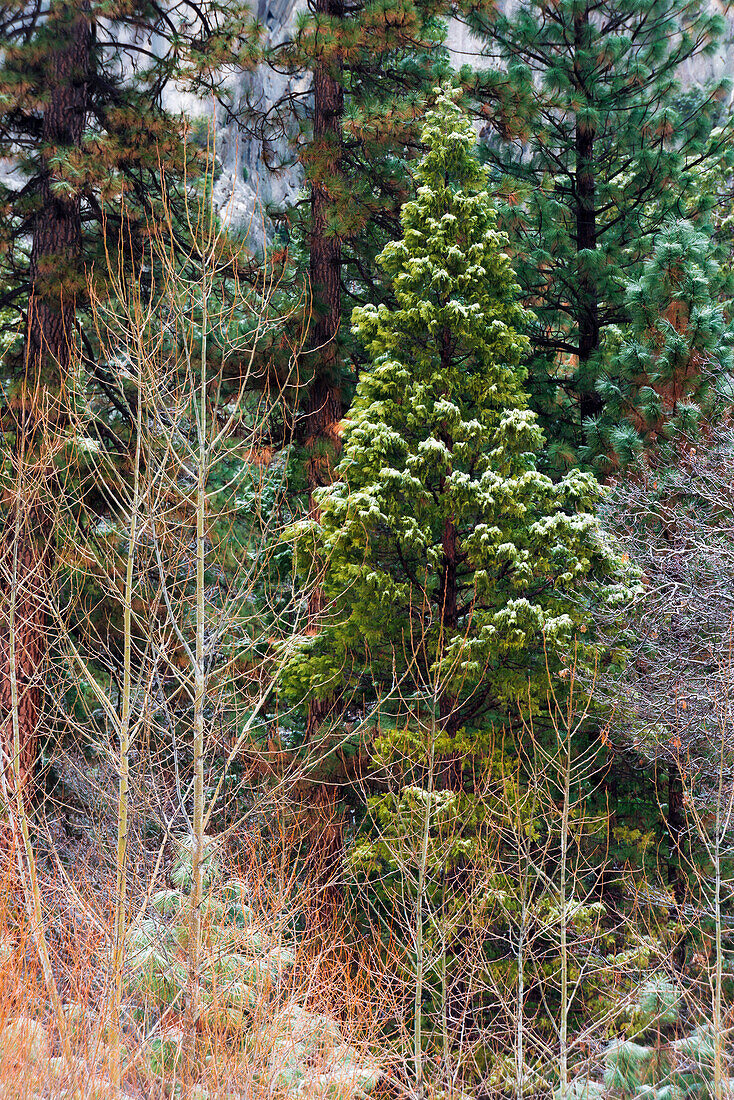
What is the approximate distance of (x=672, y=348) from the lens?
32.9 feet

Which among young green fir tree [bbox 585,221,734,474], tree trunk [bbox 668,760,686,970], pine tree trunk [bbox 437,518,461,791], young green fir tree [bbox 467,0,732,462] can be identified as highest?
young green fir tree [bbox 467,0,732,462]

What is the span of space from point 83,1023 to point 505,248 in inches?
405

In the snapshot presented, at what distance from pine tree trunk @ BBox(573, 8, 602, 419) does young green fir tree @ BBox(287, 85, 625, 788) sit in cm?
287

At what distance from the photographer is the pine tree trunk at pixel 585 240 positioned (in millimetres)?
12531

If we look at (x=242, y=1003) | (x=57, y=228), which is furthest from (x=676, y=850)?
(x=57, y=228)

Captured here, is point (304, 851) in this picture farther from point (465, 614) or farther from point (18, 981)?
point (18, 981)

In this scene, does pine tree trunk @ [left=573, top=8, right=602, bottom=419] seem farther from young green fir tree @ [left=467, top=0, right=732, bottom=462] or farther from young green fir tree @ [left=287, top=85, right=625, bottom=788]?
young green fir tree @ [left=287, top=85, right=625, bottom=788]

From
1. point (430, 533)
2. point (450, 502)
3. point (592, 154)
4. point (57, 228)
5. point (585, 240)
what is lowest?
point (430, 533)

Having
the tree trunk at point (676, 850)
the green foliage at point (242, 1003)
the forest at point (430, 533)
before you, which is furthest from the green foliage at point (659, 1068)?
the tree trunk at point (676, 850)

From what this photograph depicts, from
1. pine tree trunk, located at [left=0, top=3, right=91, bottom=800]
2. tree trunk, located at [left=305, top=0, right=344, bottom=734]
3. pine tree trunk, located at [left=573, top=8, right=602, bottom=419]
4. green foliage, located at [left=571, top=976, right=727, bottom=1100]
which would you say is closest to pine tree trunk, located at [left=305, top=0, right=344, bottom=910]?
tree trunk, located at [left=305, top=0, right=344, bottom=734]

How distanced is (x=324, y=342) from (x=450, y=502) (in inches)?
117

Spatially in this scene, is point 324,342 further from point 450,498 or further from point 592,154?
point 592,154

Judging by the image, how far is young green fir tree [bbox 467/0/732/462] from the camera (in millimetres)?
12289

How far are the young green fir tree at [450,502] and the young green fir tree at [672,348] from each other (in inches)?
58.8
